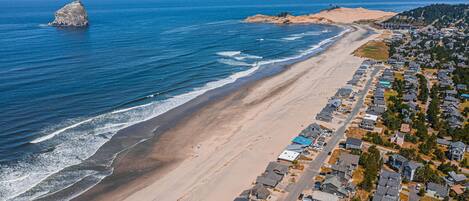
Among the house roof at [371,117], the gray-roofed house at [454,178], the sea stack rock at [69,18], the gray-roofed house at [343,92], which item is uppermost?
the sea stack rock at [69,18]

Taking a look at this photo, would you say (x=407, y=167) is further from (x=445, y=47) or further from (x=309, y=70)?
(x=445, y=47)

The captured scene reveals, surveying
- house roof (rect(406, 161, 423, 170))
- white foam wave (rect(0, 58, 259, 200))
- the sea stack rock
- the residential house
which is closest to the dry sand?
white foam wave (rect(0, 58, 259, 200))

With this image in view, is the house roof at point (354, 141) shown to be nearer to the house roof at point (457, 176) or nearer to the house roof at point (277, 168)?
the house roof at point (457, 176)

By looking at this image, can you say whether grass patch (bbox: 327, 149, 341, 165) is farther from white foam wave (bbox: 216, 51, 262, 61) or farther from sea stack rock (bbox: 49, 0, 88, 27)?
sea stack rock (bbox: 49, 0, 88, 27)

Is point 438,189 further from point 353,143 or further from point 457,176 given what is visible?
point 353,143

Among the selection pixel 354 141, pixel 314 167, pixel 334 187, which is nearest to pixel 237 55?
pixel 354 141

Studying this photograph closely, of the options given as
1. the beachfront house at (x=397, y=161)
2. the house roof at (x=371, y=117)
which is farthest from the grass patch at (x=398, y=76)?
the beachfront house at (x=397, y=161)

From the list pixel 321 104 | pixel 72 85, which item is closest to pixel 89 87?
pixel 72 85
